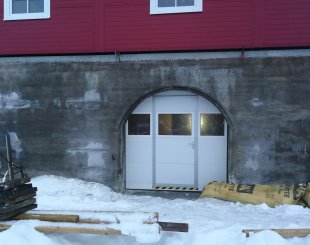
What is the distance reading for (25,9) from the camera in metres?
10.1

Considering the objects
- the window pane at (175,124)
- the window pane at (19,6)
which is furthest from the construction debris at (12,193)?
the window pane at (19,6)

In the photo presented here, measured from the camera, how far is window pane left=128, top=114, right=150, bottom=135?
9.95 meters

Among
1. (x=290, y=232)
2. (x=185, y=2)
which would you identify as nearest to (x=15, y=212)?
(x=290, y=232)

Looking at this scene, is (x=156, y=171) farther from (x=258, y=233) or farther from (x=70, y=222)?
(x=258, y=233)

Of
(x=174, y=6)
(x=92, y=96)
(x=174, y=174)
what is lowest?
(x=174, y=174)

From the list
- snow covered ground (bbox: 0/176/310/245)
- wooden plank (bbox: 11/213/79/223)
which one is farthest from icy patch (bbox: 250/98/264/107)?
wooden plank (bbox: 11/213/79/223)

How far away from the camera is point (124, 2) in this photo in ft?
31.5

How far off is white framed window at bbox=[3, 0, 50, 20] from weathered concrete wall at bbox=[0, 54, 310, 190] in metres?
1.24

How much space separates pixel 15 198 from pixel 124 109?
387 cm

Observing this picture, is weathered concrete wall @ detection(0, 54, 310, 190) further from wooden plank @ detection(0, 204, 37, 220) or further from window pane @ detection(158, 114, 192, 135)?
A: wooden plank @ detection(0, 204, 37, 220)

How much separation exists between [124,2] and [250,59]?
3.49 metres

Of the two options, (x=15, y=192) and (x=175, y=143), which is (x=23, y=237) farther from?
(x=175, y=143)

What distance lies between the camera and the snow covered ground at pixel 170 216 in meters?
5.64

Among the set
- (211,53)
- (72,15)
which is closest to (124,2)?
(72,15)
